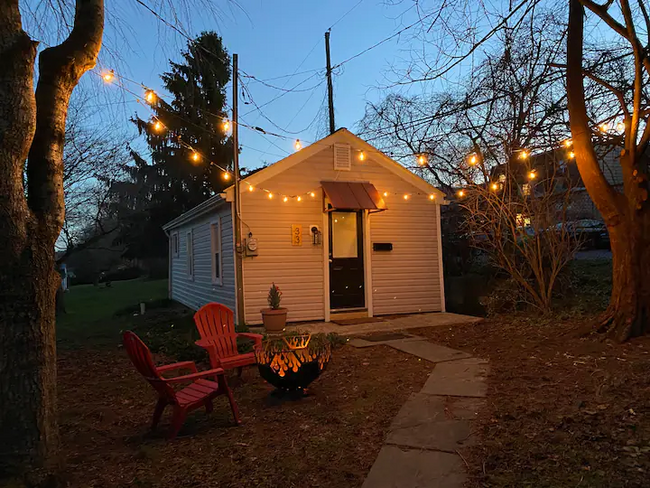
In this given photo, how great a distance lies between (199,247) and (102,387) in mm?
6920

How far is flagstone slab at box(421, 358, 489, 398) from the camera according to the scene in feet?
13.6

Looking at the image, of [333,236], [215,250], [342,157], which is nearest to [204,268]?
[215,250]

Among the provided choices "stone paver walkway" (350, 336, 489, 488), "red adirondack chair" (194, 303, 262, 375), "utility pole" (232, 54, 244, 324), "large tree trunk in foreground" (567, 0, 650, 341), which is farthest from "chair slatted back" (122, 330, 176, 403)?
"large tree trunk in foreground" (567, 0, 650, 341)

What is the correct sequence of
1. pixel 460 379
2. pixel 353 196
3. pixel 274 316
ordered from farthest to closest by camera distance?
pixel 353 196 < pixel 274 316 < pixel 460 379

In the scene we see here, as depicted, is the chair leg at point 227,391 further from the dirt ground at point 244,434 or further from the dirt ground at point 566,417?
the dirt ground at point 566,417

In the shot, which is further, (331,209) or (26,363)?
(331,209)

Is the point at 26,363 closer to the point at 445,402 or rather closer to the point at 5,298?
the point at 5,298

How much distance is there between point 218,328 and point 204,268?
21.1ft

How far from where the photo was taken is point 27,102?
101 inches

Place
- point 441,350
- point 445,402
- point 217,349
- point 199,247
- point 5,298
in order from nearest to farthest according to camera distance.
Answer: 1. point 5,298
2. point 445,402
3. point 217,349
4. point 441,350
5. point 199,247

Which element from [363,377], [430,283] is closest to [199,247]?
[430,283]

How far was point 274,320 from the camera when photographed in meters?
8.01

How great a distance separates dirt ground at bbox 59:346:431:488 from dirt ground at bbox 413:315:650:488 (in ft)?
2.51

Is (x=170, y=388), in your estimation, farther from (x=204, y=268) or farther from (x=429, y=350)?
(x=204, y=268)
